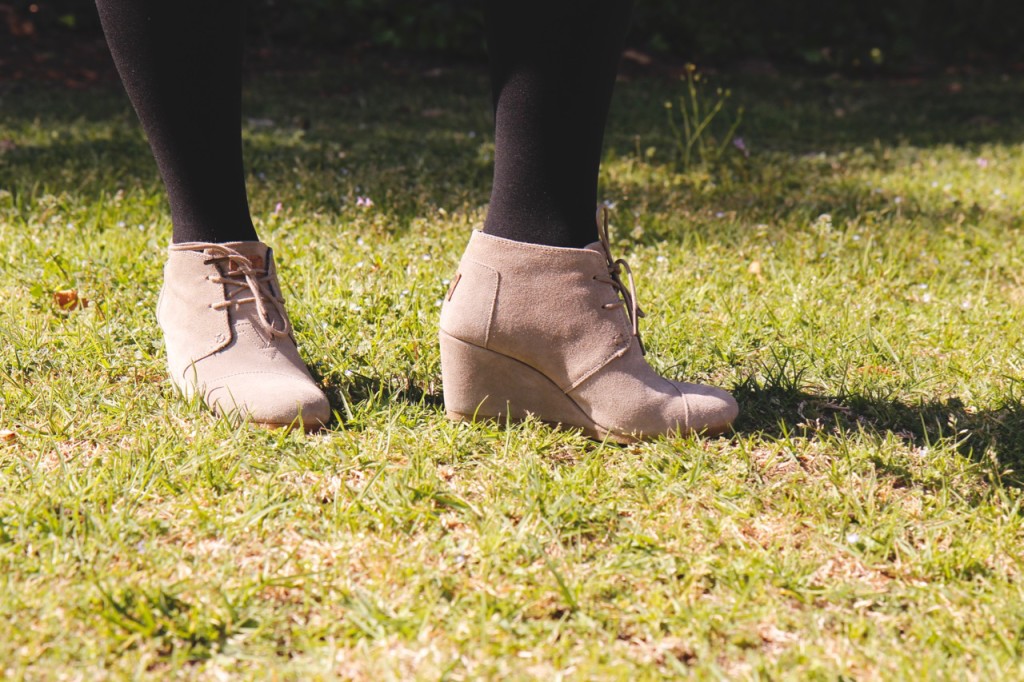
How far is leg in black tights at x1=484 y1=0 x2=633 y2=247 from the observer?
140cm

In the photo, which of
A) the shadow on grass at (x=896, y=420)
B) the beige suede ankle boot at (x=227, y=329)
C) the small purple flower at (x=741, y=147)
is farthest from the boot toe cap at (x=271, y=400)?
the small purple flower at (x=741, y=147)

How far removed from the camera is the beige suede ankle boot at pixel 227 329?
1619mm

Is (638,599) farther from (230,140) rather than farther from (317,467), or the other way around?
(230,140)

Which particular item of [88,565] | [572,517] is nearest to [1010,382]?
[572,517]

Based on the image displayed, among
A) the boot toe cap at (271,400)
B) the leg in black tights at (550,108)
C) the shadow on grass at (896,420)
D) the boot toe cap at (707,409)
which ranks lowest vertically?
the shadow on grass at (896,420)

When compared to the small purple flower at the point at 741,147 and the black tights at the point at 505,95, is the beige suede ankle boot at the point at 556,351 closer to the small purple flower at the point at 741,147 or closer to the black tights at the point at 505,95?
the black tights at the point at 505,95

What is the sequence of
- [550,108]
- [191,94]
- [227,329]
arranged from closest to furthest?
[550,108] < [191,94] < [227,329]

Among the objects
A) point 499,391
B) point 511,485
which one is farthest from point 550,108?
point 511,485

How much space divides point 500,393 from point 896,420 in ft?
2.44

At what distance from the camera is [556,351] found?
5.13 ft

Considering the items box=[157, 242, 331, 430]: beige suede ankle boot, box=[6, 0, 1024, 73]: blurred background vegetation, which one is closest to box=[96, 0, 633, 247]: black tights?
box=[157, 242, 331, 430]: beige suede ankle boot

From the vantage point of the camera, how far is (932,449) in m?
1.62

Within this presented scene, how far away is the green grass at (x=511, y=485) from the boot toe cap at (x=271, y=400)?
0.03 meters

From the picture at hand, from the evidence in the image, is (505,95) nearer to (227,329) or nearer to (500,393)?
(500,393)
